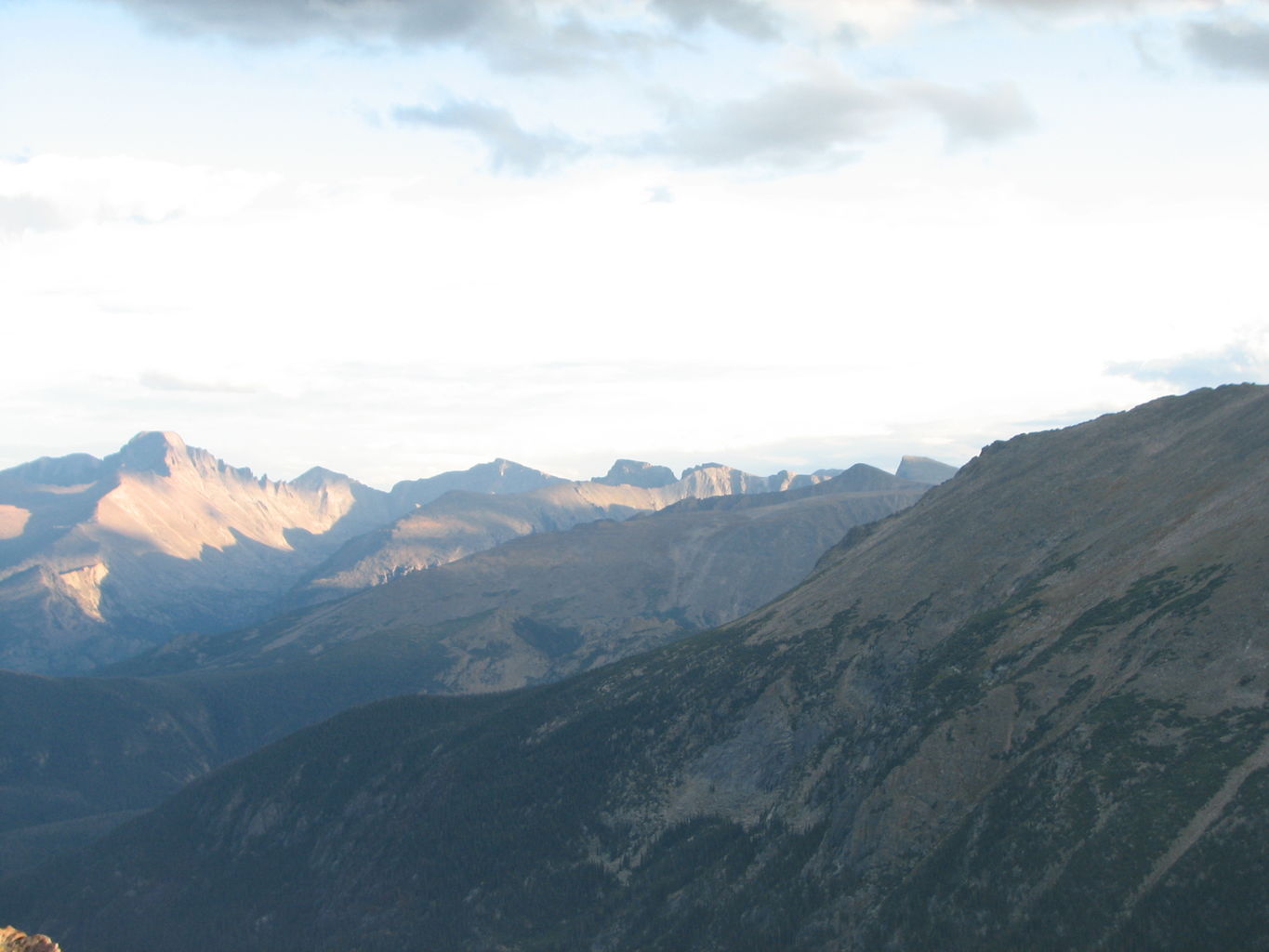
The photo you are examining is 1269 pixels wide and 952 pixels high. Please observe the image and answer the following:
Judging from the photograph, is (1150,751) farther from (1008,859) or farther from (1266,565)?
(1266,565)

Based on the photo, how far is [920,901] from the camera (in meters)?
189

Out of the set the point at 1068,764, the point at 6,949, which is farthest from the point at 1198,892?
the point at 6,949

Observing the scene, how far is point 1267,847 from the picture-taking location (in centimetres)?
14750

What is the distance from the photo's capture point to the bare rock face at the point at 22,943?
9188 cm

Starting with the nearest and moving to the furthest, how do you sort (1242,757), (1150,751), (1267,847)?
(1267,847) → (1242,757) → (1150,751)

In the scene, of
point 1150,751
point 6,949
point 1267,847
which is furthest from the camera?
point 1150,751

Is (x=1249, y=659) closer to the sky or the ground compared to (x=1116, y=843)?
closer to the sky

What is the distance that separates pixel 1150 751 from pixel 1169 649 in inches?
1026

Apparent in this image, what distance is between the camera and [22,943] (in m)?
93.1

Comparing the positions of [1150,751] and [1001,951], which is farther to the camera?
[1150,751]

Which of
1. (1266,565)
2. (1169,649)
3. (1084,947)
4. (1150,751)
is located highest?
(1266,565)

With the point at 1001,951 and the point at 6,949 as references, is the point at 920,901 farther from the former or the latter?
the point at 6,949

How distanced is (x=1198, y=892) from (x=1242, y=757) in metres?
26.0

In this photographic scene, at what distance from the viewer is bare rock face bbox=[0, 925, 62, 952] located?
91.9 m
